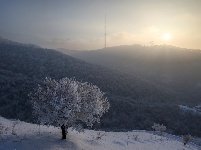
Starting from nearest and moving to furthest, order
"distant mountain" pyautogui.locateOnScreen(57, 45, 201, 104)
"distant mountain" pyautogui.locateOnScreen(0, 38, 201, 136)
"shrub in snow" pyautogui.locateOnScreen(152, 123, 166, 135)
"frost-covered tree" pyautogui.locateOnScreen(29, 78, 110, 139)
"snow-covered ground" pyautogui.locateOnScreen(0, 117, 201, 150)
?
"snow-covered ground" pyautogui.locateOnScreen(0, 117, 201, 150), "frost-covered tree" pyautogui.locateOnScreen(29, 78, 110, 139), "shrub in snow" pyautogui.locateOnScreen(152, 123, 166, 135), "distant mountain" pyautogui.locateOnScreen(0, 38, 201, 136), "distant mountain" pyautogui.locateOnScreen(57, 45, 201, 104)

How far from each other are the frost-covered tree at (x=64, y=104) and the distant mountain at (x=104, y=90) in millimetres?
39274

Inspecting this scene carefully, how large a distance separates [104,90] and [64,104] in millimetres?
81417

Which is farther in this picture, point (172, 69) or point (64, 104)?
point (172, 69)

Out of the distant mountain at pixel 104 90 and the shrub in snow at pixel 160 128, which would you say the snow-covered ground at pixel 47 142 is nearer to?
the shrub in snow at pixel 160 128

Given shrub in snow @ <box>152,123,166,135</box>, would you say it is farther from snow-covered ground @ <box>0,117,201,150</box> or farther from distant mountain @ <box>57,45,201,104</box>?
distant mountain @ <box>57,45,201,104</box>

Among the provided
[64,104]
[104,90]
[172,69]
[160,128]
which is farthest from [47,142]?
[172,69]

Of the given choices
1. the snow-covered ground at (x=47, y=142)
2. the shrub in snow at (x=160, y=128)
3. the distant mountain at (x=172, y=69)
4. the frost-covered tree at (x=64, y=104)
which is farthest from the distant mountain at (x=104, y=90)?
the frost-covered tree at (x=64, y=104)

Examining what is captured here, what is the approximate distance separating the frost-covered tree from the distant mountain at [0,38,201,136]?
39.3m

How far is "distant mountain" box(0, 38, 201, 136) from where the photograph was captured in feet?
229

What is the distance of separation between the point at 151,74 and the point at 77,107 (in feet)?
479

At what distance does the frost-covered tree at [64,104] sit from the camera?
1970 centimetres

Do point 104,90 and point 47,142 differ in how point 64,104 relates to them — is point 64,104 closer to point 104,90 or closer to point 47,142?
point 47,142

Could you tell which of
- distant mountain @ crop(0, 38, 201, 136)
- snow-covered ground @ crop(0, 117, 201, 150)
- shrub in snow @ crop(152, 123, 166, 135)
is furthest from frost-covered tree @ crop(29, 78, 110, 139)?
distant mountain @ crop(0, 38, 201, 136)

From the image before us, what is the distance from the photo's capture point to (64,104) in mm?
19703
